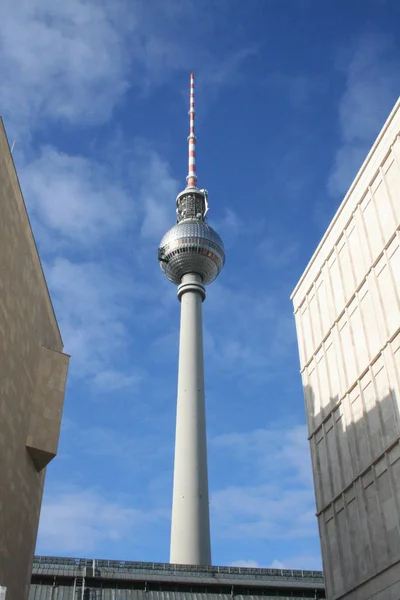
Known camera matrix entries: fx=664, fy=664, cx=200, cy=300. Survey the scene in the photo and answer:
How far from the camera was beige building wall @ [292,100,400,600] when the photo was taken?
28.4m

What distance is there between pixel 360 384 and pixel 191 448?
52626 millimetres

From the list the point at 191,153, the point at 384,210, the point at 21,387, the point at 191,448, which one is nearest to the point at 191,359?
the point at 191,448

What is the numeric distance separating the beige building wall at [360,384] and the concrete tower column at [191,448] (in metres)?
42.1

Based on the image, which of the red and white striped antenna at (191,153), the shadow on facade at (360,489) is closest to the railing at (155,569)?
the shadow on facade at (360,489)

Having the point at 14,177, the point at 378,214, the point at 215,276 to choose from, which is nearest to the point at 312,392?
the point at 378,214

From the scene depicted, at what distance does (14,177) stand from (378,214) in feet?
56.0

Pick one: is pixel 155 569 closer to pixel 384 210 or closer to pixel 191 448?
pixel 384 210

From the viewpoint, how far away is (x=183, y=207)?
4299 inches

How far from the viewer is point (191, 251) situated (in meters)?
101

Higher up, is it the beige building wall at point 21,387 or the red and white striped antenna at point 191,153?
the red and white striped antenna at point 191,153

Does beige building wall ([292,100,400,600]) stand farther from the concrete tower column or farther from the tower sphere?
the tower sphere

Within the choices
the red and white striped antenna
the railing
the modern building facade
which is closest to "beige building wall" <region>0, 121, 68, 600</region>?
the modern building facade

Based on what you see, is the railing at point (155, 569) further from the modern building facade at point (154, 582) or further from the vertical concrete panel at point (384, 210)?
the vertical concrete panel at point (384, 210)

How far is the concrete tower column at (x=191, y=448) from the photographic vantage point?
73.6 meters
